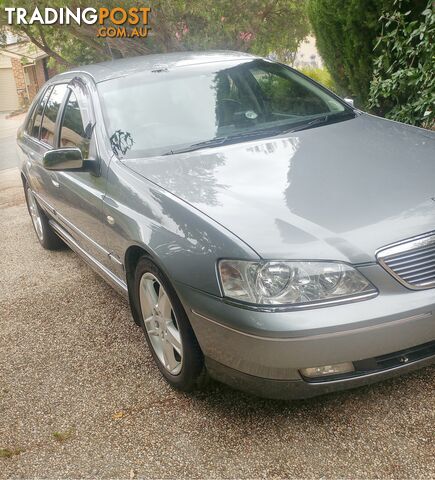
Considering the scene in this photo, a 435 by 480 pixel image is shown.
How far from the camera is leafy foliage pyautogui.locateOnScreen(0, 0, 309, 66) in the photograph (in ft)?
30.1

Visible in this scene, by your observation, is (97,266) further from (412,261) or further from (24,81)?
(24,81)

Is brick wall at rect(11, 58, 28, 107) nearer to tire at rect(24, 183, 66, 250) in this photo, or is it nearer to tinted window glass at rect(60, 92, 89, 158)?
tire at rect(24, 183, 66, 250)

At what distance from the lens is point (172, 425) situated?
251 cm

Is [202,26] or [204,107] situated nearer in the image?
[204,107]

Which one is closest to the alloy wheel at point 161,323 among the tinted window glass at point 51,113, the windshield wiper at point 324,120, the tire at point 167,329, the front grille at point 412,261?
the tire at point 167,329

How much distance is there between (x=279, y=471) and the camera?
2.15 m

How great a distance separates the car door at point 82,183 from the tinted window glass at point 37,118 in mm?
812

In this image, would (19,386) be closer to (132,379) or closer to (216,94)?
(132,379)

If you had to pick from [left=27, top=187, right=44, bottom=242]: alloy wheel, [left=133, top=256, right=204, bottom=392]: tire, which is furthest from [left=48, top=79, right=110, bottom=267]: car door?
[left=27, top=187, right=44, bottom=242]: alloy wheel

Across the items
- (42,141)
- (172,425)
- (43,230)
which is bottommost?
(43,230)

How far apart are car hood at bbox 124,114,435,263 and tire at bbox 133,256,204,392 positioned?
0.43 metres

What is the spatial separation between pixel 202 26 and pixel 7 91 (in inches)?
1021

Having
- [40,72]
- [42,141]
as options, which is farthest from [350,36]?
[40,72]

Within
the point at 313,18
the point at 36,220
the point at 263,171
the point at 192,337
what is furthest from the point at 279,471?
the point at 313,18
